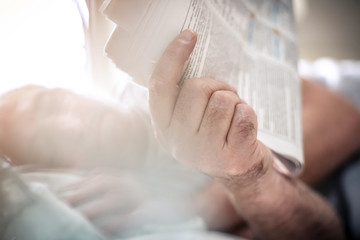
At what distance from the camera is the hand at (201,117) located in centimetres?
34

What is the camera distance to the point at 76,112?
0.64m

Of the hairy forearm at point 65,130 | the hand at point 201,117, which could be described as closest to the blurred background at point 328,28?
the hairy forearm at point 65,130

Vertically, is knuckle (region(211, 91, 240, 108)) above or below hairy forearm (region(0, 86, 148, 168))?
above

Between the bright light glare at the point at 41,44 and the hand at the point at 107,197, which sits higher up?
the bright light glare at the point at 41,44

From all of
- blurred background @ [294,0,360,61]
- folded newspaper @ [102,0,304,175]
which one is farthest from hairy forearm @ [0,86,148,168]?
blurred background @ [294,0,360,61]

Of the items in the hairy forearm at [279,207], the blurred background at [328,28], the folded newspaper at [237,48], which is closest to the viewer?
the folded newspaper at [237,48]

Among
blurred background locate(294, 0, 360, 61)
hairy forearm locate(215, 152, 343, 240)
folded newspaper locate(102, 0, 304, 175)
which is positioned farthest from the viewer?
blurred background locate(294, 0, 360, 61)

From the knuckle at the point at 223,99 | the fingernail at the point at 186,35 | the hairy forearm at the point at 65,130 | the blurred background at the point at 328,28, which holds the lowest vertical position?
the blurred background at the point at 328,28

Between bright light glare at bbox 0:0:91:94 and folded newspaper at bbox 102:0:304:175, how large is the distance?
0.11m

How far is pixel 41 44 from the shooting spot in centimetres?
41

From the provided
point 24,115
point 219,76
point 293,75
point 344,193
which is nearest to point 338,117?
point 344,193

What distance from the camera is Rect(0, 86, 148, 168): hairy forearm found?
0.54 m

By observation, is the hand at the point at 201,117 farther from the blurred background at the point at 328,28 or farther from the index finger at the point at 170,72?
the blurred background at the point at 328,28

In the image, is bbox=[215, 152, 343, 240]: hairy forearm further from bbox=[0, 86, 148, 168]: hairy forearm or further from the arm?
bbox=[0, 86, 148, 168]: hairy forearm
